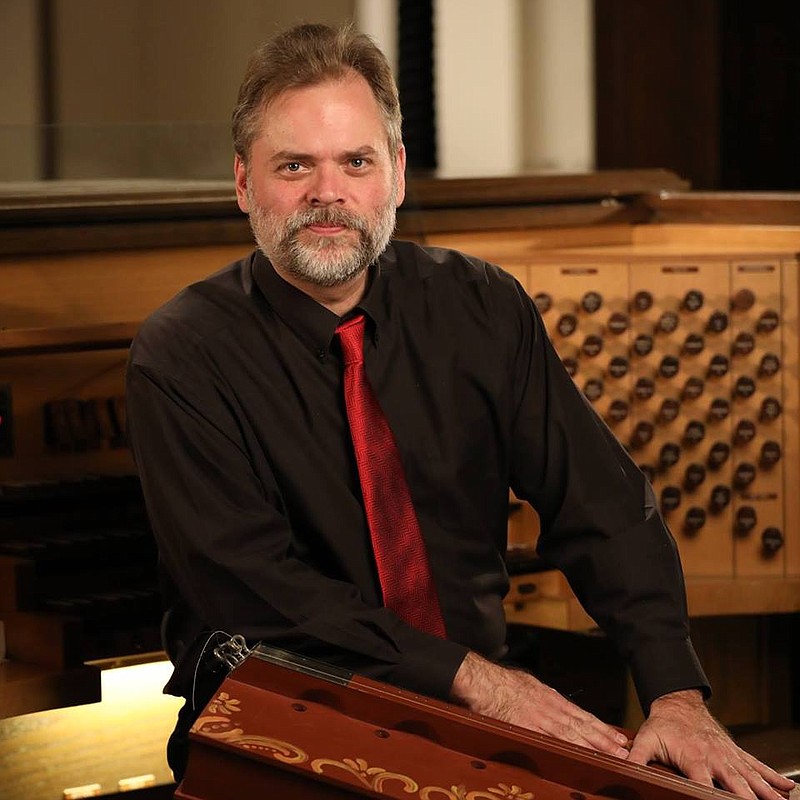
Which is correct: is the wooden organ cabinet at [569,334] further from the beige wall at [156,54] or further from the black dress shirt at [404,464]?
the beige wall at [156,54]

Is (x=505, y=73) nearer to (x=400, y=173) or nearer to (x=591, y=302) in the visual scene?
(x=591, y=302)

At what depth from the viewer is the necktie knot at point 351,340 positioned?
234 cm

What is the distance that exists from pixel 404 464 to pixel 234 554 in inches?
14.9

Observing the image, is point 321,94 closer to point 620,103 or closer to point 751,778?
point 751,778

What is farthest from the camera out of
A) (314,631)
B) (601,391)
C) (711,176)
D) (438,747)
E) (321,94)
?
(711,176)

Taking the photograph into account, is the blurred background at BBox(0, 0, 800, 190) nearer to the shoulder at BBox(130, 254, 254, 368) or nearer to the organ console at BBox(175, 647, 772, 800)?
the shoulder at BBox(130, 254, 254, 368)

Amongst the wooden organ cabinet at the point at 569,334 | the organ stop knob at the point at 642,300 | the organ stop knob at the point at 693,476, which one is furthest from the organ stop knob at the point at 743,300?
the organ stop knob at the point at 693,476

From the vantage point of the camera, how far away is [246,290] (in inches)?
93.7

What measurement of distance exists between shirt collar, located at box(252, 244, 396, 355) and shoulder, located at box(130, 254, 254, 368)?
39 mm

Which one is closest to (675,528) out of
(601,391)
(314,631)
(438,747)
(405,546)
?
(601,391)

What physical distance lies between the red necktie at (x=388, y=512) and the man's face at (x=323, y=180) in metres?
0.18

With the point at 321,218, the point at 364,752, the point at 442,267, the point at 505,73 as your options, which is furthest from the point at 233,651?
the point at 505,73

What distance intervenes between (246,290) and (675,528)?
1.75 m

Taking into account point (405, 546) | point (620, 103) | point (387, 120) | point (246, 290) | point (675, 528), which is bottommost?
point (675, 528)
